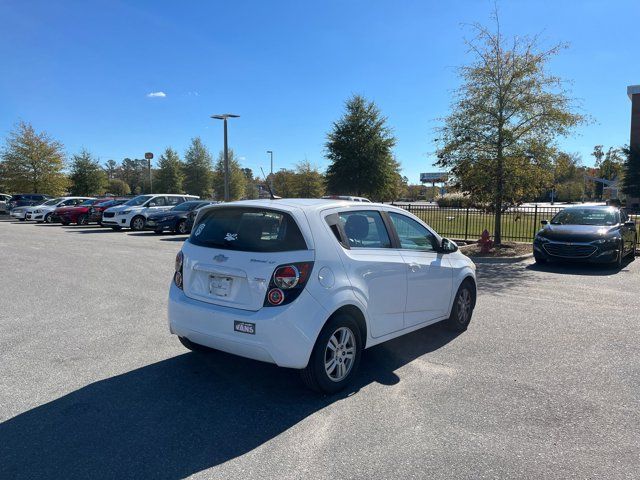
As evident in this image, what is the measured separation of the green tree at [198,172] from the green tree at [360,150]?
29.9 metres

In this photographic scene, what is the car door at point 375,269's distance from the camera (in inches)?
169

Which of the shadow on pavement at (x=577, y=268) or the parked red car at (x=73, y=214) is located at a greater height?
the parked red car at (x=73, y=214)

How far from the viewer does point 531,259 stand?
13.4m

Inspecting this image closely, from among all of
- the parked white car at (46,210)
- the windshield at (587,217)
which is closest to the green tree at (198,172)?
the parked white car at (46,210)

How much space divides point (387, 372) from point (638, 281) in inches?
309

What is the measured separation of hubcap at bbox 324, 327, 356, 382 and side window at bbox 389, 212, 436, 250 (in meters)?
1.24

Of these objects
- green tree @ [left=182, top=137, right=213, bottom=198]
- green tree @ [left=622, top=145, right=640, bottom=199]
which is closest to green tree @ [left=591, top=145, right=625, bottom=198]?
green tree @ [left=622, top=145, right=640, bottom=199]

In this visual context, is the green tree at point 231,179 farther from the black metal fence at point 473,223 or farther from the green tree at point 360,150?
the black metal fence at point 473,223

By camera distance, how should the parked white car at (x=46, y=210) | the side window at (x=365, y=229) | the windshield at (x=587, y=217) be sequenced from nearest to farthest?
1. the side window at (x=365, y=229)
2. the windshield at (x=587, y=217)
3. the parked white car at (x=46, y=210)

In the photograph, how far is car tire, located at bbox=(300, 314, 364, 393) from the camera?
12.9ft

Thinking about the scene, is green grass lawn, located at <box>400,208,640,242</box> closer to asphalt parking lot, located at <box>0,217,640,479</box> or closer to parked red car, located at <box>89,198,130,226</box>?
asphalt parking lot, located at <box>0,217,640,479</box>

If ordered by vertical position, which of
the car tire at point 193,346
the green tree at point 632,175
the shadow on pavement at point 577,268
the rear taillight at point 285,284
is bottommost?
the shadow on pavement at point 577,268

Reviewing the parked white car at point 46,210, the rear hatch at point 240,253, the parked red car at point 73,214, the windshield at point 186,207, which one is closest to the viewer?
the rear hatch at point 240,253

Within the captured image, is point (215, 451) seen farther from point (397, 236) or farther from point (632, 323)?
point (632, 323)
